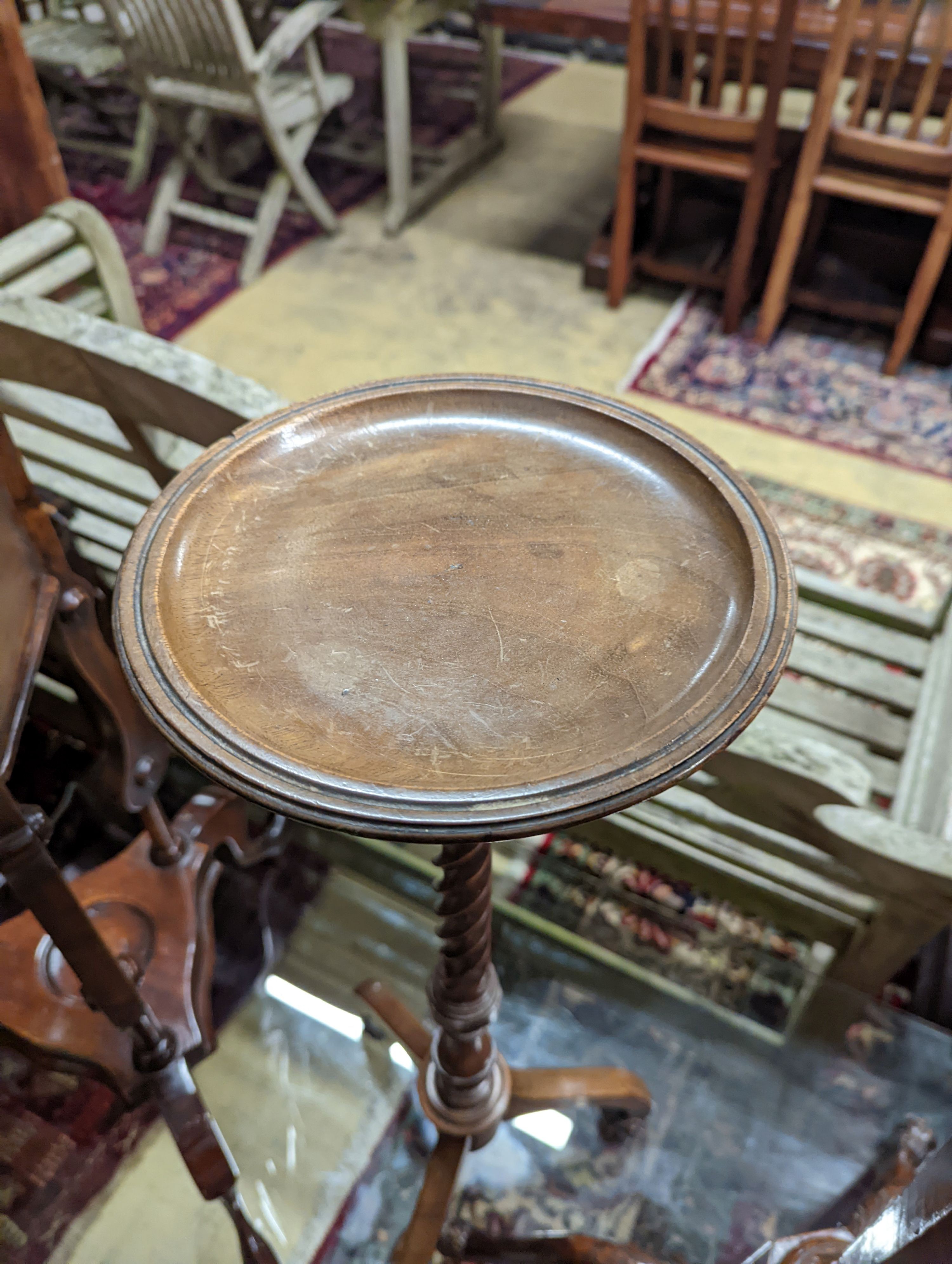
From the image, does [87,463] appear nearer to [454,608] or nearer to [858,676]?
[454,608]

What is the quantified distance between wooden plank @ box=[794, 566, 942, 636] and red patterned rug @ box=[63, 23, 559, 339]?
264 cm

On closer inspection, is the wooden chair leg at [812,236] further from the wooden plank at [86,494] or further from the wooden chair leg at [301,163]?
the wooden plank at [86,494]

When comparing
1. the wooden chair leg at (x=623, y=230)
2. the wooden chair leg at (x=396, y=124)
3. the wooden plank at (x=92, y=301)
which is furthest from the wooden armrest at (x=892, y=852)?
the wooden chair leg at (x=396, y=124)

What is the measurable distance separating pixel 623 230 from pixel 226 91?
5.34 feet

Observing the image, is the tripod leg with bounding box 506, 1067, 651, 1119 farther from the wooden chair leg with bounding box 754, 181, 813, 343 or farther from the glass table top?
the wooden chair leg with bounding box 754, 181, 813, 343

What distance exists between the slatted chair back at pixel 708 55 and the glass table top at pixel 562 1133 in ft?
8.89

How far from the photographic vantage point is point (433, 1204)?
1337 millimetres

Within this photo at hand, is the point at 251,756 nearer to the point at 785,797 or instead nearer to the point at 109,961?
the point at 109,961

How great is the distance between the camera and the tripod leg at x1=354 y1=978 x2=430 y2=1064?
1465 millimetres

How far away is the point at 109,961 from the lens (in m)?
1.07

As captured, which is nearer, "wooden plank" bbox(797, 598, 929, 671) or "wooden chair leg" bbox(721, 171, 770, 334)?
"wooden plank" bbox(797, 598, 929, 671)

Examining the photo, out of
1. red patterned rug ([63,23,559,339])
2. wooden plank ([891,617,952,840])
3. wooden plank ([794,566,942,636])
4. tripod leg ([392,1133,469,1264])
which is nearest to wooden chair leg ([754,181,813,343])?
wooden plank ([794,566,942,636])

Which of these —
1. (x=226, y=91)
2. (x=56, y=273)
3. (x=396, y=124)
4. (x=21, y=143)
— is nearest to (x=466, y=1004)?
(x=56, y=273)

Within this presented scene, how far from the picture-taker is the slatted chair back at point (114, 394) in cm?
146
